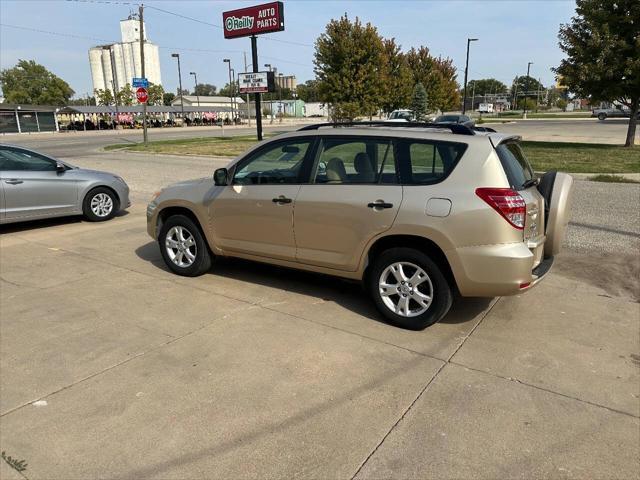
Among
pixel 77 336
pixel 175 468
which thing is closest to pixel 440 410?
pixel 175 468

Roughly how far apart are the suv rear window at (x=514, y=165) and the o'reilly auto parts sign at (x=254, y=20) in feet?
74.8

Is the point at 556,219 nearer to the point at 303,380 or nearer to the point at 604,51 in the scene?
the point at 303,380

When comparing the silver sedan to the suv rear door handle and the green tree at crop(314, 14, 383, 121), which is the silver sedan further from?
the green tree at crop(314, 14, 383, 121)

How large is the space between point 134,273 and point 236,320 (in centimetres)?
199

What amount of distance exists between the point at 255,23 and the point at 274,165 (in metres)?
23.0

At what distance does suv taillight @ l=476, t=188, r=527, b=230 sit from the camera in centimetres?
374

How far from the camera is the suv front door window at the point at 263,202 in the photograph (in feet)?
15.6

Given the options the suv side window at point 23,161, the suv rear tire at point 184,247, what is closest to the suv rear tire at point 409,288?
the suv rear tire at point 184,247

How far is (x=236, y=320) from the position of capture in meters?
4.43

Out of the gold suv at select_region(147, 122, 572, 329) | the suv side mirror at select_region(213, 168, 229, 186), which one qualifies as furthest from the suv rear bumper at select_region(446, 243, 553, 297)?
the suv side mirror at select_region(213, 168, 229, 186)

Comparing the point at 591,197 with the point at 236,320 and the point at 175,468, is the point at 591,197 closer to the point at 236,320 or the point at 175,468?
the point at 236,320

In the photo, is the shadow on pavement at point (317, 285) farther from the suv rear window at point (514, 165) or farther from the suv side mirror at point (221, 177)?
the suv rear window at point (514, 165)

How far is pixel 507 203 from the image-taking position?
12.3 ft

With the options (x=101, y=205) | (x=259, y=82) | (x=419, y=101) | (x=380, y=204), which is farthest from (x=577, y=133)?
(x=380, y=204)
